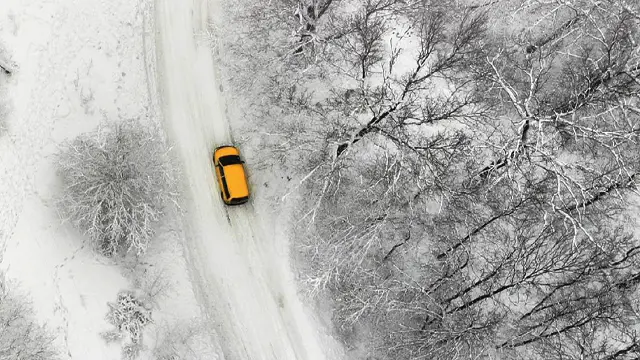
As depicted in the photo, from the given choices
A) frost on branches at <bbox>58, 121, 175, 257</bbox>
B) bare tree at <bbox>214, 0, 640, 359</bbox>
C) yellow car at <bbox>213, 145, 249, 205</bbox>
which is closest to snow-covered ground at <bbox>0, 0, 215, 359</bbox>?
frost on branches at <bbox>58, 121, 175, 257</bbox>

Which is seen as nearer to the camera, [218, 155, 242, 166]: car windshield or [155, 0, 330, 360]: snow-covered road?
[155, 0, 330, 360]: snow-covered road

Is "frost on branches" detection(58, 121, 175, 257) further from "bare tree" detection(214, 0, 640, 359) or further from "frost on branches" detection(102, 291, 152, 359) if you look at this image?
"bare tree" detection(214, 0, 640, 359)

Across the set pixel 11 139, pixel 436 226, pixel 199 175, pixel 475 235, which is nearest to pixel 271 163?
pixel 199 175

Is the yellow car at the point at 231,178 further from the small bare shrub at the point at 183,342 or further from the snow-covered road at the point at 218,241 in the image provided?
the small bare shrub at the point at 183,342

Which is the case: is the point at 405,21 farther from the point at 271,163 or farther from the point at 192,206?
the point at 192,206

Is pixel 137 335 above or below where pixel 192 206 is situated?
below

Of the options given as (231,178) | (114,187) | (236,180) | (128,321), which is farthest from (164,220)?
(128,321)

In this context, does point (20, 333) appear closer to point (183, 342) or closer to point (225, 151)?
point (183, 342)
